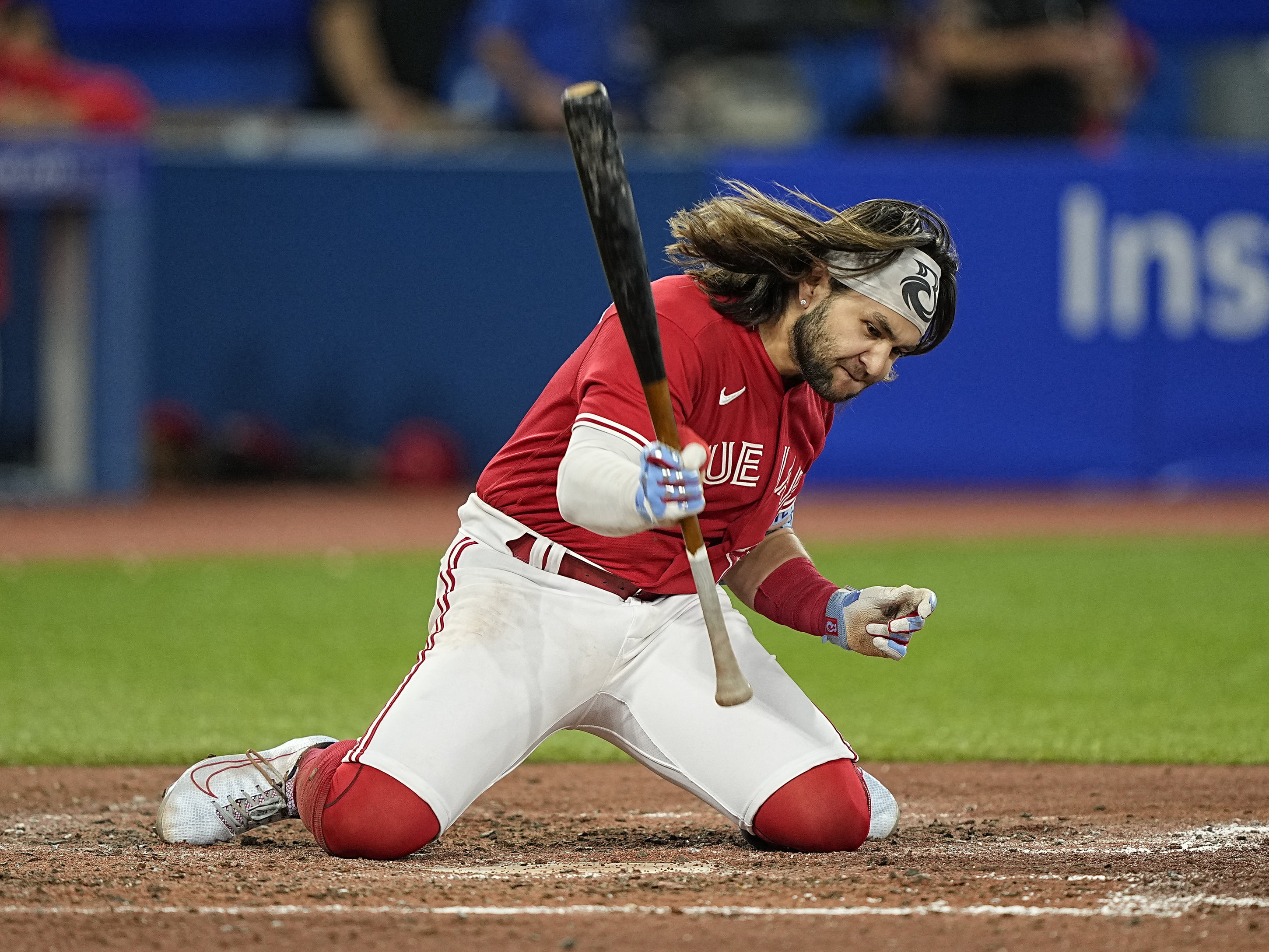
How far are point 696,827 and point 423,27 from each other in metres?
9.91

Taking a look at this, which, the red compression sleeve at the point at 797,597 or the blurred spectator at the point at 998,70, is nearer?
the red compression sleeve at the point at 797,597

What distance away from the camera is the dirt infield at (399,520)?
9.48 meters

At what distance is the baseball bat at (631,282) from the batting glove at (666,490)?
19 centimetres

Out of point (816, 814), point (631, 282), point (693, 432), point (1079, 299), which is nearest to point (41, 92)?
point (1079, 299)

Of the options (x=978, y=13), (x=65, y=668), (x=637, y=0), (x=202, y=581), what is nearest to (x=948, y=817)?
(x=65, y=668)

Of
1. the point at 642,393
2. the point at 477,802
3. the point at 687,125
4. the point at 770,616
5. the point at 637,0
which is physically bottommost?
the point at 477,802

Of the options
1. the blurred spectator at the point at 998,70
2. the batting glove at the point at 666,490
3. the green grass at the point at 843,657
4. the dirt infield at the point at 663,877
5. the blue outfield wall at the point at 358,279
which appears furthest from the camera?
the blurred spectator at the point at 998,70

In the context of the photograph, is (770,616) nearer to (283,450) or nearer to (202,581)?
(202,581)

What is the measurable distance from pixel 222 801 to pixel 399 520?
6.69 meters

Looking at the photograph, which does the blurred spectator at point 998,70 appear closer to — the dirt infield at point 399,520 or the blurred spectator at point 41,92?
the dirt infield at point 399,520

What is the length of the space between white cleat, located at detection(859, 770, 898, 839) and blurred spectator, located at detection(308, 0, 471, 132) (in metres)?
9.00

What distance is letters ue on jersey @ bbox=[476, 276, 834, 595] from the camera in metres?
3.76

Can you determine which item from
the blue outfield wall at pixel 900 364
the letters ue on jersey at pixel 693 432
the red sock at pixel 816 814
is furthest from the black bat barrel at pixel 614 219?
the blue outfield wall at pixel 900 364

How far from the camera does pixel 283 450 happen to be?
1184 cm
